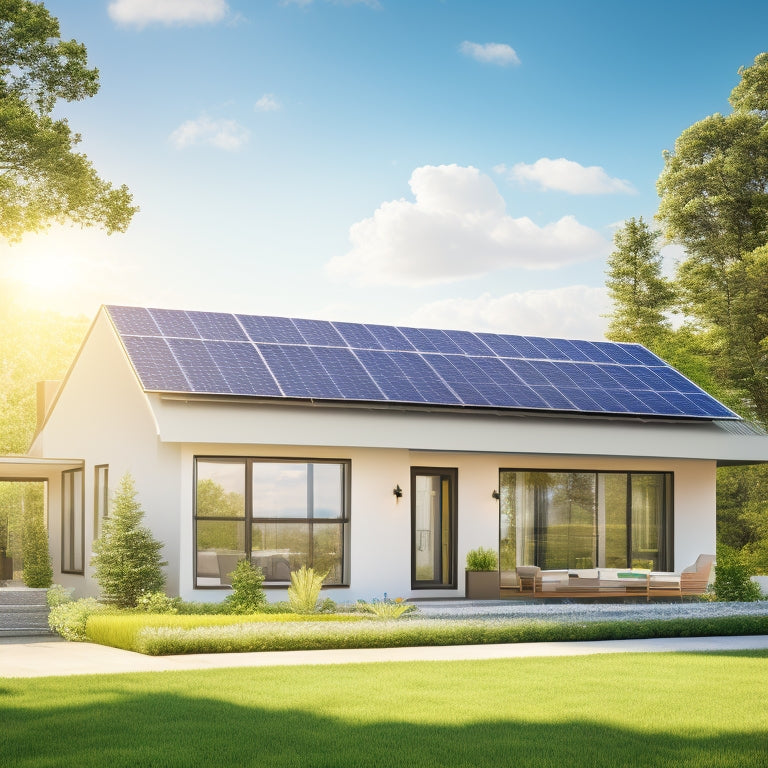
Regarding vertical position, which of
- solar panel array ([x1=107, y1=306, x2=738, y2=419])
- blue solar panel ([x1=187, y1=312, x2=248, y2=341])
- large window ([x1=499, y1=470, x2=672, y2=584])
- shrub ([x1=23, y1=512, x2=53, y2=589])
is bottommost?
shrub ([x1=23, y1=512, x2=53, y2=589])

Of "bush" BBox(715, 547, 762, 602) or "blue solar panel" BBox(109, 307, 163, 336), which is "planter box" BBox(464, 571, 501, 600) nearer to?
"bush" BBox(715, 547, 762, 602)

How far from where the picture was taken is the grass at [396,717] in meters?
8.17

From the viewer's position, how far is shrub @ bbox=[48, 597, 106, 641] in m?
16.6

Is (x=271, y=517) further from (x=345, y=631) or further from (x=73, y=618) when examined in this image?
(x=345, y=631)

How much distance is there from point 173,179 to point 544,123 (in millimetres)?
11507

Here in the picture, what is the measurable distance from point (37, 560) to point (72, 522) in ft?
8.12

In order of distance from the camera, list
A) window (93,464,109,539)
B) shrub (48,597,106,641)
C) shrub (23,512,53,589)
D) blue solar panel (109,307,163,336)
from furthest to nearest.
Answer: shrub (23,512,53,589) < window (93,464,109,539) < blue solar panel (109,307,163,336) < shrub (48,597,106,641)

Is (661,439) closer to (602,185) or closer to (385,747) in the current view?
(385,747)

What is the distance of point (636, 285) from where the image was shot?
50.2 m

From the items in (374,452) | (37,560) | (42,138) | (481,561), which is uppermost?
(42,138)

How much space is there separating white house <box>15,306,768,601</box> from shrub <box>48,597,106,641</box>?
1.69m

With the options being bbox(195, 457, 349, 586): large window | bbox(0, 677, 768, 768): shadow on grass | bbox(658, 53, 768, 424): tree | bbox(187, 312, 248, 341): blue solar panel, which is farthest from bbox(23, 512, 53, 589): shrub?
bbox(658, 53, 768, 424): tree

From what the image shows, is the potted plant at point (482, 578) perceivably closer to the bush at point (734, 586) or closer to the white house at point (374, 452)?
the white house at point (374, 452)

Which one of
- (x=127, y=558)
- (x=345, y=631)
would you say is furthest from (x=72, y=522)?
(x=345, y=631)
